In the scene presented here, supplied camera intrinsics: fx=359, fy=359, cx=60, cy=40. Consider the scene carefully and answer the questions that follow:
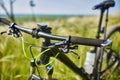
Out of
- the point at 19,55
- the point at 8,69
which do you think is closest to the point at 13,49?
the point at 19,55

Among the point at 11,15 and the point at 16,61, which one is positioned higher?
the point at 11,15

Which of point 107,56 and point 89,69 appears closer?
point 89,69

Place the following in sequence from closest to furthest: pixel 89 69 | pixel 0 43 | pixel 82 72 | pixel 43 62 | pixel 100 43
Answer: pixel 100 43 < pixel 43 62 < pixel 82 72 < pixel 89 69 < pixel 0 43

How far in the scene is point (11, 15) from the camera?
3809mm

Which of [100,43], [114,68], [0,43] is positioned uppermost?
[100,43]

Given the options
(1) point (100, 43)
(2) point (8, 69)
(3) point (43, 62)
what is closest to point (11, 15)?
(2) point (8, 69)

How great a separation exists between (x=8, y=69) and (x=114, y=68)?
3.47ft

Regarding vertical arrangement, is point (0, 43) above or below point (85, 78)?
above

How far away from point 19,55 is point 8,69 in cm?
32

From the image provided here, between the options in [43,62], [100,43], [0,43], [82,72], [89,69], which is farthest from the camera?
[0,43]

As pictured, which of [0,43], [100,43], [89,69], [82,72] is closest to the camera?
[100,43]

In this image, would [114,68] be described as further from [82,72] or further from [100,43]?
[100,43]

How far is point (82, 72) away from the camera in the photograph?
288 centimetres

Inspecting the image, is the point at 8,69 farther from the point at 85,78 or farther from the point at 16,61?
the point at 85,78
